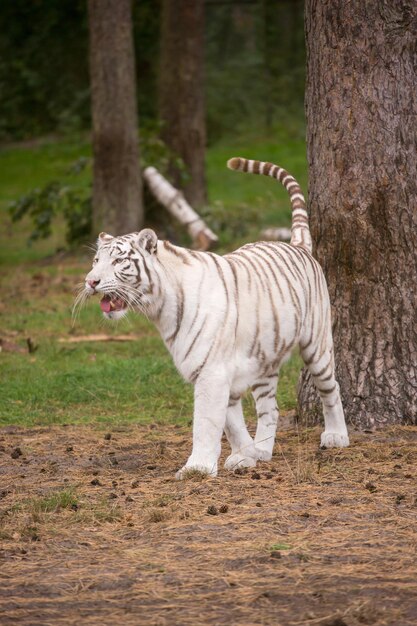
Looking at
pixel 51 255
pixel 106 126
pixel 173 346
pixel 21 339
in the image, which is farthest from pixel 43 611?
pixel 51 255

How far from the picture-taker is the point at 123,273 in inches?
243

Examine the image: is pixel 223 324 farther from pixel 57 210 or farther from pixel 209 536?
pixel 57 210

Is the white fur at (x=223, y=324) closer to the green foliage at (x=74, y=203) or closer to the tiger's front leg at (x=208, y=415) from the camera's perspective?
the tiger's front leg at (x=208, y=415)

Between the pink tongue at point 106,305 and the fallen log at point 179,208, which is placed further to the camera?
the fallen log at point 179,208

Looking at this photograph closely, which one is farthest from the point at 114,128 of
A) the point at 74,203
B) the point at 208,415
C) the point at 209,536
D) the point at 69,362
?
the point at 209,536

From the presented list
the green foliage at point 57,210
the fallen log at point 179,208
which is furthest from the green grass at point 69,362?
the fallen log at point 179,208

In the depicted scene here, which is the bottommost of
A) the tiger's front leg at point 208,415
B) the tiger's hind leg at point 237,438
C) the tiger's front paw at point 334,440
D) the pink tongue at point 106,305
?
the tiger's front paw at point 334,440

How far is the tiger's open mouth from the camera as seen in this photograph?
620 centimetres

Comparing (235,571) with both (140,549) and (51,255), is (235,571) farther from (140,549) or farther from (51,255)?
(51,255)

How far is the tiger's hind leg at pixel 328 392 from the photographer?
682 centimetres

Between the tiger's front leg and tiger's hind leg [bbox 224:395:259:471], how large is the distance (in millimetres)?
377

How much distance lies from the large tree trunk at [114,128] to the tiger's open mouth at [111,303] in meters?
8.37

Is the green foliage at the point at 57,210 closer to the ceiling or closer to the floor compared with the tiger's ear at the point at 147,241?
→ closer to the floor

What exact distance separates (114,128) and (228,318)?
8768 millimetres
